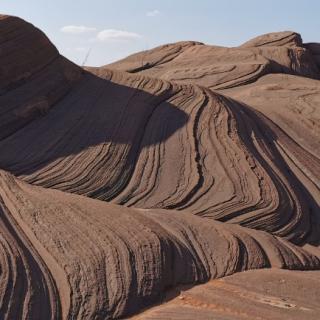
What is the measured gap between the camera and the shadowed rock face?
18.5ft

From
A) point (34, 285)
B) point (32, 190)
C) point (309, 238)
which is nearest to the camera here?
point (34, 285)

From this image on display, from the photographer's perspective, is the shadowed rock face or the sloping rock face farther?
the sloping rock face

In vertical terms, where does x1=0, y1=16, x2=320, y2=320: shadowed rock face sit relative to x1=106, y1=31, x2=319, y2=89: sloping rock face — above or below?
→ below

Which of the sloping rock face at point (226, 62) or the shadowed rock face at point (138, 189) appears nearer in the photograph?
the shadowed rock face at point (138, 189)

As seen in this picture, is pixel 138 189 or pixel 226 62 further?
pixel 226 62

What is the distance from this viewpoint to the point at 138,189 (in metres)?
7.92

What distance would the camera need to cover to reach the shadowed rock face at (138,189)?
5.63m

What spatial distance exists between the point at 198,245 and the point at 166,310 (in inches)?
48.0

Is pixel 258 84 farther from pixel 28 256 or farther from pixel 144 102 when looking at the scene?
pixel 28 256

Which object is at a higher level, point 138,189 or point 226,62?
point 226,62

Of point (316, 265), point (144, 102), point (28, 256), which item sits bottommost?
point (316, 265)

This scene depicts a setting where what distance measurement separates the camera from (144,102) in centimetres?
983

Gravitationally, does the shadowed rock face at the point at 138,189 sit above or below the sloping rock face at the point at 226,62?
below

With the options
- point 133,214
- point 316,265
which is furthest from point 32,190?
point 316,265
